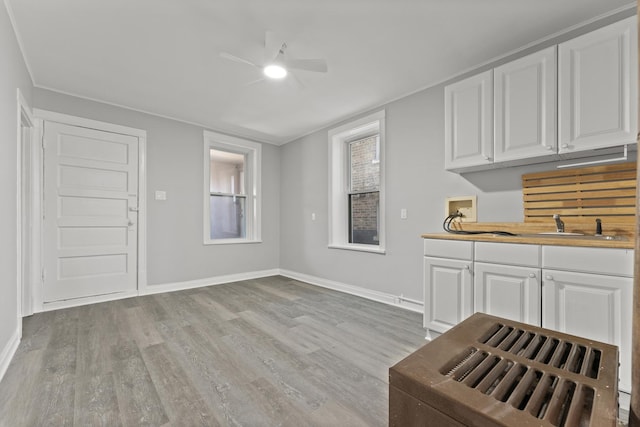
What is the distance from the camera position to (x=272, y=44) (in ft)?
7.50

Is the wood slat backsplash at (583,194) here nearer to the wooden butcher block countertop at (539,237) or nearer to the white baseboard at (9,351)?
the wooden butcher block countertop at (539,237)

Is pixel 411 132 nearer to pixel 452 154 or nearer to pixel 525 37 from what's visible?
pixel 452 154

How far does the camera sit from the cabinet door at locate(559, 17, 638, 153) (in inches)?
70.2

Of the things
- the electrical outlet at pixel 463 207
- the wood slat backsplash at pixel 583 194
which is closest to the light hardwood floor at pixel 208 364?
the electrical outlet at pixel 463 207

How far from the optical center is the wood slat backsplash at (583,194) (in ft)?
6.64

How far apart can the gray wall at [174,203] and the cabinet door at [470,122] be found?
137 inches

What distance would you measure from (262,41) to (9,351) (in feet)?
9.83

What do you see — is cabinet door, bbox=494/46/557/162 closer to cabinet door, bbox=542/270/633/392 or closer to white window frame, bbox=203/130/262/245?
cabinet door, bbox=542/270/633/392

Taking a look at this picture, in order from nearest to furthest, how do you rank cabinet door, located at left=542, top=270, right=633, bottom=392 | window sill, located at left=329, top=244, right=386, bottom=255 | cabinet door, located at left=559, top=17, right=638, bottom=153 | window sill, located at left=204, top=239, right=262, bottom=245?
cabinet door, located at left=542, top=270, right=633, bottom=392 → cabinet door, located at left=559, top=17, right=638, bottom=153 → window sill, located at left=329, top=244, right=386, bottom=255 → window sill, located at left=204, top=239, right=262, bottom=245

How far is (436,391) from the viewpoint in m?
0.47

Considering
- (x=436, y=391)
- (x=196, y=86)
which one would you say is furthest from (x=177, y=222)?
(x=436, y=391)

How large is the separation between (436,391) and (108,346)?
9.10 ft

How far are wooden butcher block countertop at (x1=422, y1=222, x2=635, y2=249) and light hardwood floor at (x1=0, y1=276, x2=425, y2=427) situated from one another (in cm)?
99

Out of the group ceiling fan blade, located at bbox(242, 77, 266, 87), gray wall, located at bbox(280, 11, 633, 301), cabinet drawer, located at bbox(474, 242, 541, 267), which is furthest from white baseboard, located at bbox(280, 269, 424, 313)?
ceiling fan blade, located at bbox(242, 77, 266, 87)
